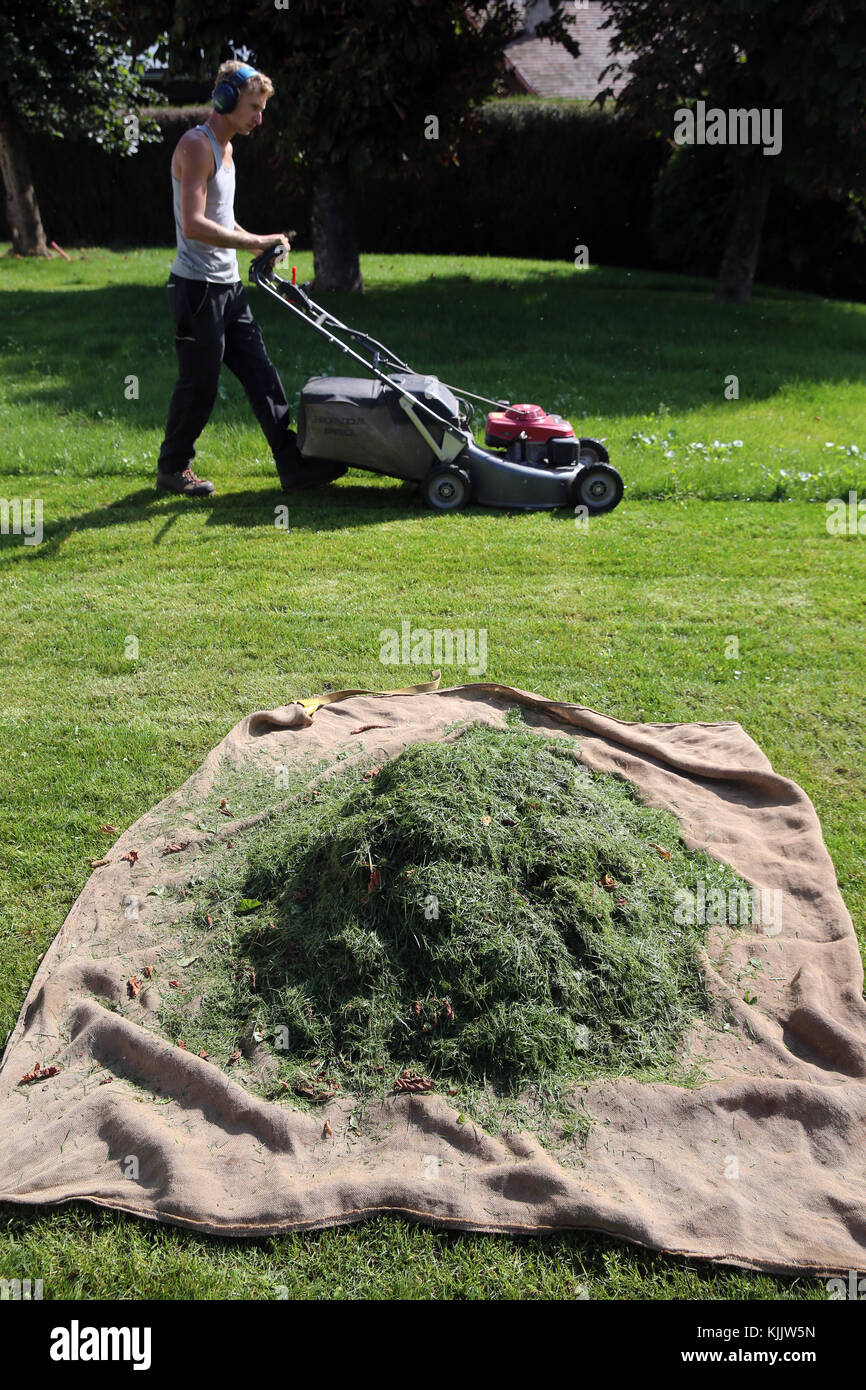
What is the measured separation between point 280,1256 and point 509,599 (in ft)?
13.0

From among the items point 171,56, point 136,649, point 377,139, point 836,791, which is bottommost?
point 836,791

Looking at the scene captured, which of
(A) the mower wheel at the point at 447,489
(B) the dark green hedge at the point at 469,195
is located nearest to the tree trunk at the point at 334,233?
(B) the dark green hedge at the point at 469,195

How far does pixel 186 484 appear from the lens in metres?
7.38

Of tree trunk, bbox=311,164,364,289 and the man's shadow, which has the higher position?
tree trunk, bbox=311,164,364,289

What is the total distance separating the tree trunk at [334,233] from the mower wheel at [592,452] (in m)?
8.46

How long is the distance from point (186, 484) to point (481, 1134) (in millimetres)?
5744

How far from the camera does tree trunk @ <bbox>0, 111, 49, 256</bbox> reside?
17.3 meters

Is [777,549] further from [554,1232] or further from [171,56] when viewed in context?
[171,56]

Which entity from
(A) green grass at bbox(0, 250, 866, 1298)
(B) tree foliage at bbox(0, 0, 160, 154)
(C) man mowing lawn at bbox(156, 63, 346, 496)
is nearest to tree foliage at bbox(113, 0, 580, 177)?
(A) green grass at bbox(0, 250, 866, 1298)

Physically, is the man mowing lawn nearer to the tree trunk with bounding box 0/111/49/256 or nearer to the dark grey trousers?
the dark grey trousers

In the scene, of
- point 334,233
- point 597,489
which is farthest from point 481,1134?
point 334,233

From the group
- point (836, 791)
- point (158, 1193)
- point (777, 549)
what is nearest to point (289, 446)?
point (777, 549)

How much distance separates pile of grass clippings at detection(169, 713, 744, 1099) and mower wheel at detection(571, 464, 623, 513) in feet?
13.0

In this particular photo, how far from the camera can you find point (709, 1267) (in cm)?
236
